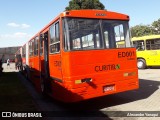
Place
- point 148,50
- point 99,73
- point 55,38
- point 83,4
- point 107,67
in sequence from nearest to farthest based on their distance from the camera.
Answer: point 99,73 → point 107,67 → point 55,38 → point 148,50 → point 83,4

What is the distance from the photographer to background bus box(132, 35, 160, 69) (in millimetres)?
20609

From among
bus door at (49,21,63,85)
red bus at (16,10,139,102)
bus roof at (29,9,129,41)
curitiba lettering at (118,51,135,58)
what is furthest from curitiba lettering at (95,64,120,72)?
bus roof at (29,9,129,41)

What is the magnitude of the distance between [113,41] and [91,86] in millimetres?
1948

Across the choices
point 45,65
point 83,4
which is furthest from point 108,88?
point 83,4

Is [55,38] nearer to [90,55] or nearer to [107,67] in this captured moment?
[90,55]

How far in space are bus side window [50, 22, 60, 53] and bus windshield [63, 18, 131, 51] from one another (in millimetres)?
590

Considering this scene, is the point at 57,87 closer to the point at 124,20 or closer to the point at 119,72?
the point at 119,72

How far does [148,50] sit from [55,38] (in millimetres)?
13901

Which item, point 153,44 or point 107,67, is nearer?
point 107,67

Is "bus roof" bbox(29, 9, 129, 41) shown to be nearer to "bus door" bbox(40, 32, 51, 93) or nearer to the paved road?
"bus door" bbox(40, 32, 51, 93)

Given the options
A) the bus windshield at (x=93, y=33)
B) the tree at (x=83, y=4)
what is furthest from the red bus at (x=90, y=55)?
the tree at (x=83, y=4)

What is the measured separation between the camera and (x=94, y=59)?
8.49 metres

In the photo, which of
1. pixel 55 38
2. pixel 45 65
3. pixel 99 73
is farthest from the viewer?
pixel 45 65

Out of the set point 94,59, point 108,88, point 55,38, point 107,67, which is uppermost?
point 55,38
